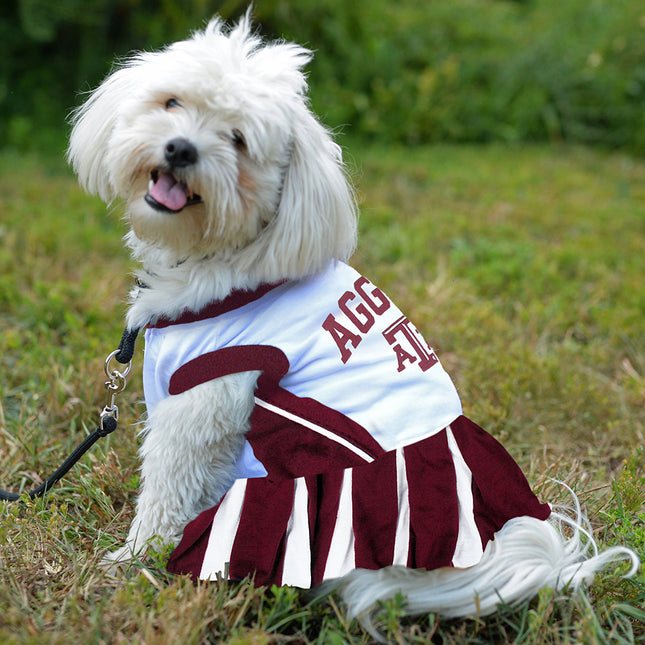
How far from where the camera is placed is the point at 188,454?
2.09 metres

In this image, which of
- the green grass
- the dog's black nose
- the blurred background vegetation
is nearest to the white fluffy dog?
the dog's black nose

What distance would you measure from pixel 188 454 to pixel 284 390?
0.34 metres

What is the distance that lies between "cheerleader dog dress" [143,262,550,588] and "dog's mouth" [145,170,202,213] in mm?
306

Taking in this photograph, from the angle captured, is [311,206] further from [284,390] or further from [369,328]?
[284,390]

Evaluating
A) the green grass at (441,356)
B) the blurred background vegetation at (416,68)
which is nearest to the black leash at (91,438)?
the green grass at (441,356)

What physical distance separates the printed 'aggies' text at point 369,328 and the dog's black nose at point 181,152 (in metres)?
0.59

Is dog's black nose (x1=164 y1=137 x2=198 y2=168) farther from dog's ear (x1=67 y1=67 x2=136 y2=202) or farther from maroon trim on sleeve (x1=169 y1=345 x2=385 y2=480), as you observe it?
maroon trim on sleeve (x1=169 y1=345 x2=385 y2=480)

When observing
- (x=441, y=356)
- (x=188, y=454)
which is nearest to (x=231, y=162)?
(x=188, y=454)

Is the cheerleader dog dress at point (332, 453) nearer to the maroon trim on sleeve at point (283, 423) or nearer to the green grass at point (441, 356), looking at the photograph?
the maroon trim on sleeve at point (283, 423)

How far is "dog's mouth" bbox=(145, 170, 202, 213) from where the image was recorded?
2.07 m

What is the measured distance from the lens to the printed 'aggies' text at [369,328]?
2.07 m

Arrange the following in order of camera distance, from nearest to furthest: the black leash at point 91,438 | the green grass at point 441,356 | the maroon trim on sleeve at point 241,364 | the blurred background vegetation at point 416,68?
the green grass at point 441,356 → the maroon trim on sleeve at point 241,364 → the black leash at point 91,438 → the blurred background vegetation at point 416,68

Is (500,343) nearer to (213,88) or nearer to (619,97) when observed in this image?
(213,88)

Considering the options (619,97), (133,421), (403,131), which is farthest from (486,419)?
(619,97)
